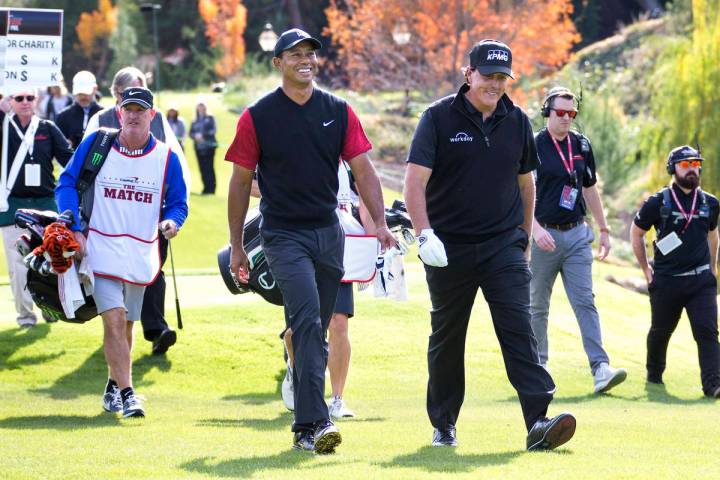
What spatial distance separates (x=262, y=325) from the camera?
14.1 metres

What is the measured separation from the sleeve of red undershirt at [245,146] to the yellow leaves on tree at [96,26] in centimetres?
5373

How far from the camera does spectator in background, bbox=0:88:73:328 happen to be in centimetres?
1377

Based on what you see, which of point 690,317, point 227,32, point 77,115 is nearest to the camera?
point 690,317

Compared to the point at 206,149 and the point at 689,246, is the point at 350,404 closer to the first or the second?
the point at 689,246

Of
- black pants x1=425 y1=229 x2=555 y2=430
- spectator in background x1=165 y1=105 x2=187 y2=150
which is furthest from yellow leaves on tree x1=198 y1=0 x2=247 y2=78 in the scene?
black pants x1=425 y1=229 x2=555 y2=430

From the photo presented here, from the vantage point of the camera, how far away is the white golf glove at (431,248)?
26.1 ft

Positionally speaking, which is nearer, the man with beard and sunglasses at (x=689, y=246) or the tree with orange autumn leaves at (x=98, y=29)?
the man with beard and sunglasses at (x=689, y=246)

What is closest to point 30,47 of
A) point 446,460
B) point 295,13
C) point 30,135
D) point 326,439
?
point 30,135

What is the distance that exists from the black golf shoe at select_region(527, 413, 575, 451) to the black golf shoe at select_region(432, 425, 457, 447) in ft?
1.78

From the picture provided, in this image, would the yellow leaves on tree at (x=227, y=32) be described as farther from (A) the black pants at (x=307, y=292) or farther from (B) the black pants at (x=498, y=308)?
(A) the black pants at (x=307, y=292)

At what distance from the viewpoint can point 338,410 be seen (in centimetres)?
1036

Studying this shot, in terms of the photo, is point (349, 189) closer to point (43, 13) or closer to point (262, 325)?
point (262, 325)

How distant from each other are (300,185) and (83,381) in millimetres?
4771

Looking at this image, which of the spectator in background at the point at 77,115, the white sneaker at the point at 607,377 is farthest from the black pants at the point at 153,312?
the white sneaker at the point at 607,377
